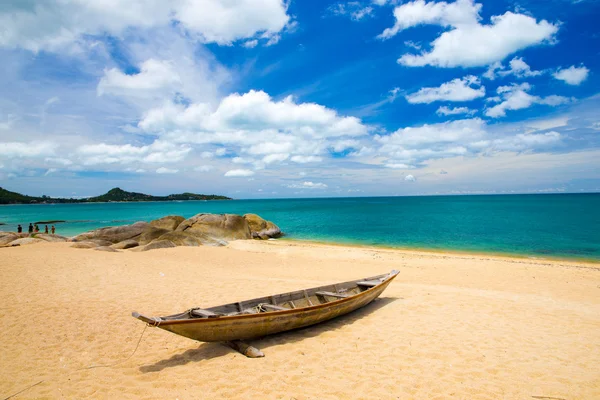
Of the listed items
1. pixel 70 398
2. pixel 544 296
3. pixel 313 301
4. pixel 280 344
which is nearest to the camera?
pixel 70 398

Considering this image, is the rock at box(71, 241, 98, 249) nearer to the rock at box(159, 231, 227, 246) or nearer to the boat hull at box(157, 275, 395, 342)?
the rock at box(159, 231, 227, 246)

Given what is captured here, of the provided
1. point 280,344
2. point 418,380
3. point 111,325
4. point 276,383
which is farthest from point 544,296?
point 111,325

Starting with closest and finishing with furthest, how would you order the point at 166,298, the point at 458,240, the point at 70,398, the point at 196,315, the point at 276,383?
the point at 70,398 → the point at 276,383 → the point at 196,315 → the point at 166,298 → the point at 458,240

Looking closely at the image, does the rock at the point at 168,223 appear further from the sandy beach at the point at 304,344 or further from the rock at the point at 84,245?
the sandy beach at the point at 304,344

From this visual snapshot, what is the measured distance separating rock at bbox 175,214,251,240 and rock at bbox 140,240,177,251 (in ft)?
11.4

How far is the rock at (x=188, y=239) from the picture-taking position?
2792 cm

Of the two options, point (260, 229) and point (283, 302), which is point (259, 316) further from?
point (260, 229)

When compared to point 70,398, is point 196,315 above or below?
above

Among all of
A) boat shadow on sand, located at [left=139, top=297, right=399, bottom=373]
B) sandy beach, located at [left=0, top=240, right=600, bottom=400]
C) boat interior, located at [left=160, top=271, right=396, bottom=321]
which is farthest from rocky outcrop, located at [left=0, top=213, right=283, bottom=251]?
boat shadow on sand, located at [left=139, top=297, right=399, bottom=373]

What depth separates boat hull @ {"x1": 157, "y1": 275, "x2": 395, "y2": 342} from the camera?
6.57 meters

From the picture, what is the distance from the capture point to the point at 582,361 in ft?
24.8

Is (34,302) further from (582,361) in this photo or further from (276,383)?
(582,361)

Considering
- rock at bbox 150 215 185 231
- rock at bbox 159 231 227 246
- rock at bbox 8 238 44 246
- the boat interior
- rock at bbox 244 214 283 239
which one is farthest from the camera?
rock at bbox 244 214 283 239

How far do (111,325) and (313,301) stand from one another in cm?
615
